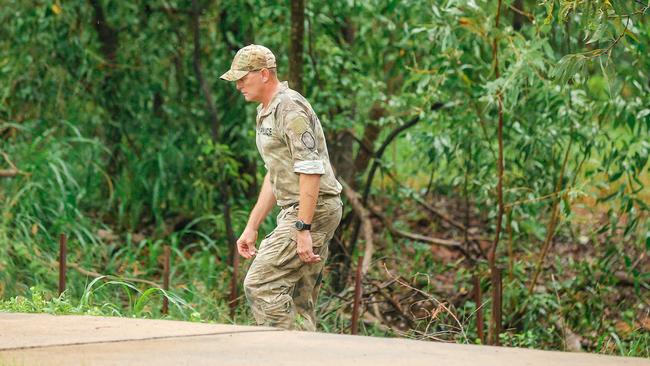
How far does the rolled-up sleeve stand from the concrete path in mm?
1345

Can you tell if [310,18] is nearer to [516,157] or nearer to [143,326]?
Answer: [516,157]

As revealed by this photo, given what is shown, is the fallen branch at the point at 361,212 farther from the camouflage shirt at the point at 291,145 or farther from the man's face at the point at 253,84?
the man's face at the point at 253,84

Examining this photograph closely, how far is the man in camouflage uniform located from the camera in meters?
6.29

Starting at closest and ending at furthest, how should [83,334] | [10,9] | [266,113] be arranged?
[83,334] < [266,113] < [10,9]

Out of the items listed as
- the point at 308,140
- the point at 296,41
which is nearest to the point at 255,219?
the point at 308,140

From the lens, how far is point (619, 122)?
8.73 m

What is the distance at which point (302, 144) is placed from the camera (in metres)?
6.23

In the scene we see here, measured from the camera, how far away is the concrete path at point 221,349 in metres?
4.18

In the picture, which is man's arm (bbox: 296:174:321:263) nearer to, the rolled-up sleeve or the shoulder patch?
the rolled-up sleeve

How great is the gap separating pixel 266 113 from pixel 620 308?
4955 mm

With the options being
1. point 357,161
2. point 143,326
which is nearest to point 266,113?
point 143,326

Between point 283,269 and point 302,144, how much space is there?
71 centimetres

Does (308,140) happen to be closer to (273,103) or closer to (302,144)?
(302,144)

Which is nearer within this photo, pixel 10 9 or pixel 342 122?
pixel 342 122
